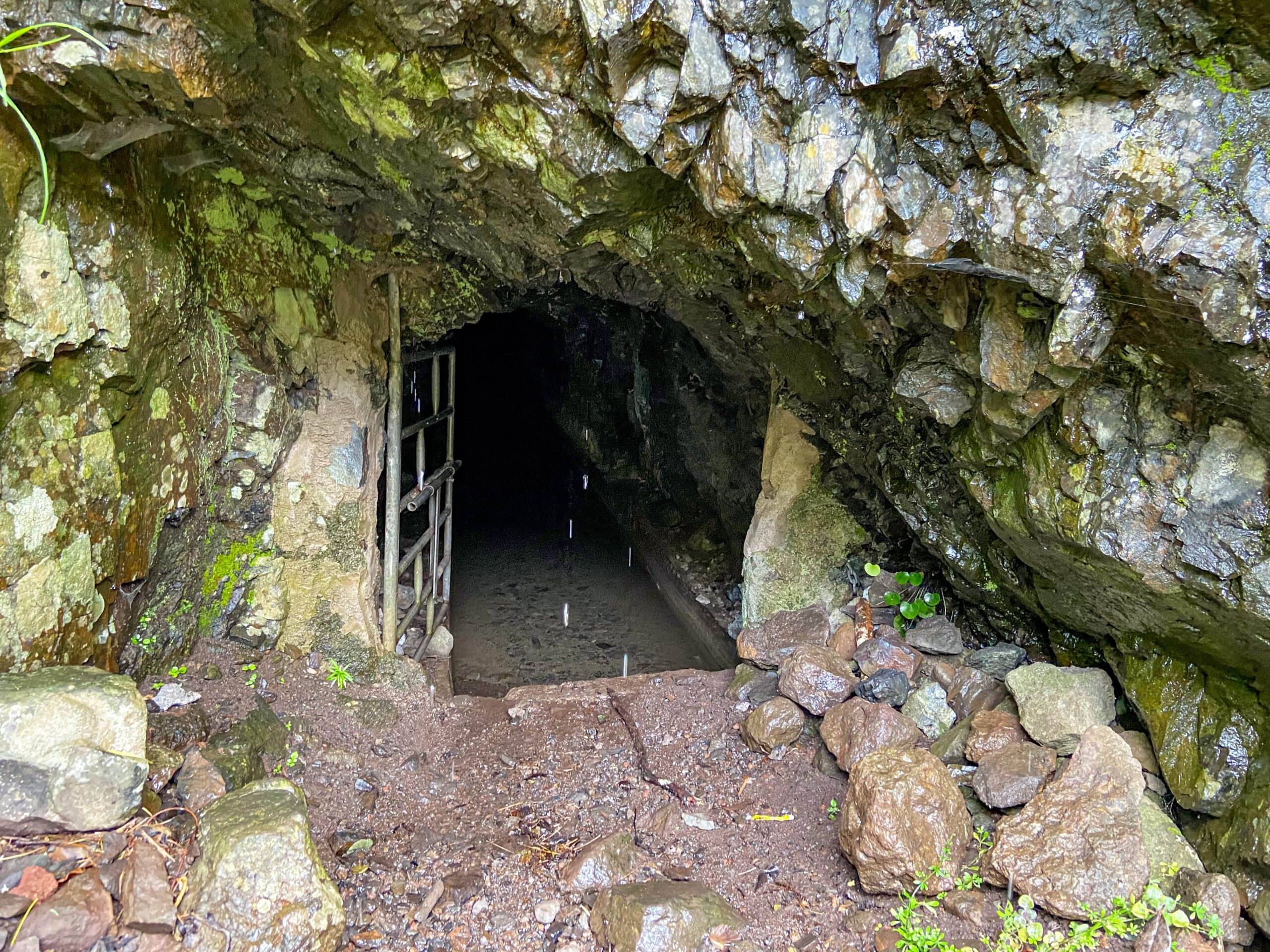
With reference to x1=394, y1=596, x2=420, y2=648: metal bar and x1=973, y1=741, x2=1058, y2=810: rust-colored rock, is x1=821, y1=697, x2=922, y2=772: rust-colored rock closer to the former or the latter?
x1=973, y1=741, x2=1058, y2=810: rust-colored rock

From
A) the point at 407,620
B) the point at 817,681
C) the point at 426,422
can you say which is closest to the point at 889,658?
the point at 817,681

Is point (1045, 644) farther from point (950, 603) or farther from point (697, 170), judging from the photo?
point (697, 170)

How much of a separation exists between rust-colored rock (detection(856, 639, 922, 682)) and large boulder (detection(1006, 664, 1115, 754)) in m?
0.68

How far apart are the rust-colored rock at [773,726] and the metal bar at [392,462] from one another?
2099 millimetres

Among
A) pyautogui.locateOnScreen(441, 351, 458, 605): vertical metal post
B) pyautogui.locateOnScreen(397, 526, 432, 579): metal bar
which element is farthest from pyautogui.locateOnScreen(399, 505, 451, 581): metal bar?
pyautogui.locateOnScreen(441, 351, 458, 605): vertical metal post

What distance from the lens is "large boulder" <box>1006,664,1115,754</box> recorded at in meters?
3.03

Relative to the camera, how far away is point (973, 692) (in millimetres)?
3562

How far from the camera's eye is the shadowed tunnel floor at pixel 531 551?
6309 mm

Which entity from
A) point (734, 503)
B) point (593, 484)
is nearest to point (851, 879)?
point (734, 503)

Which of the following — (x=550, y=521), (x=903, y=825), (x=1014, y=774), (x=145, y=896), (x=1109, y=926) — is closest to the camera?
(x=145, y=896)

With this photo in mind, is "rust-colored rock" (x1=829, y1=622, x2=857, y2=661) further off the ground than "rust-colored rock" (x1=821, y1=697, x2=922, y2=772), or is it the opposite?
"rust-colored rock" (x1=829, y1=622, x2=857, y2=661)

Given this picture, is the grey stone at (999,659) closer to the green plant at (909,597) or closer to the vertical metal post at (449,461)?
the green plant at (909,597)

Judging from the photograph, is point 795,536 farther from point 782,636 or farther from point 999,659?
point 999,659

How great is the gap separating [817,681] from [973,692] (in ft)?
2.36
